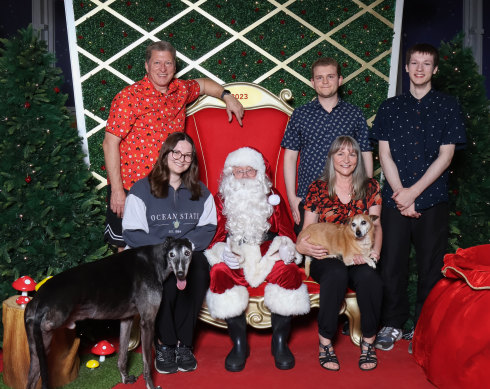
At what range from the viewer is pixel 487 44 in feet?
21.9

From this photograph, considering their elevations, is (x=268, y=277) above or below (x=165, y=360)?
above

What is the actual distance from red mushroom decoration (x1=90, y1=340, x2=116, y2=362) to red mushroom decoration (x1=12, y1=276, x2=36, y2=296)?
0.51 m

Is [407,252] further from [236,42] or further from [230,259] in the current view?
[236,42]

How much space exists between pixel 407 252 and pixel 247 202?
1.08 meters

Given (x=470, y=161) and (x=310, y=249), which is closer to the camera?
(x=310, y=249)

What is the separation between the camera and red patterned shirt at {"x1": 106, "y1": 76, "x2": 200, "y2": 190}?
11.1ft

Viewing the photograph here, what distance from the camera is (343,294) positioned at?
299cm

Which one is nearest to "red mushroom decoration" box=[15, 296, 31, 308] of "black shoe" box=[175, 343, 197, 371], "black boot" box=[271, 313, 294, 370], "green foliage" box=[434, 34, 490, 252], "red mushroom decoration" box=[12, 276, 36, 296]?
"red mushroom decoration" box=[12, 276, 36, 296]

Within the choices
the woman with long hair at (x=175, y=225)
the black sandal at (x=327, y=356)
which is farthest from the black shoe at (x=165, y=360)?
the black sandal at (x=327, y=356)

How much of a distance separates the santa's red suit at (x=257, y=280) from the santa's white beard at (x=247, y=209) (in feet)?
0.24

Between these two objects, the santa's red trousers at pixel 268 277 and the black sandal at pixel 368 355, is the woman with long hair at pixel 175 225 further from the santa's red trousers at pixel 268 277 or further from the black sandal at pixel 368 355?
the black sandal at pixel 368 355

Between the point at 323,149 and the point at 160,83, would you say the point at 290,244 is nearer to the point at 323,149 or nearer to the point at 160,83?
the point at 323,149

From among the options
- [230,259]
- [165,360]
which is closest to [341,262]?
[230,259]

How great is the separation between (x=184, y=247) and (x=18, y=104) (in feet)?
4.50
